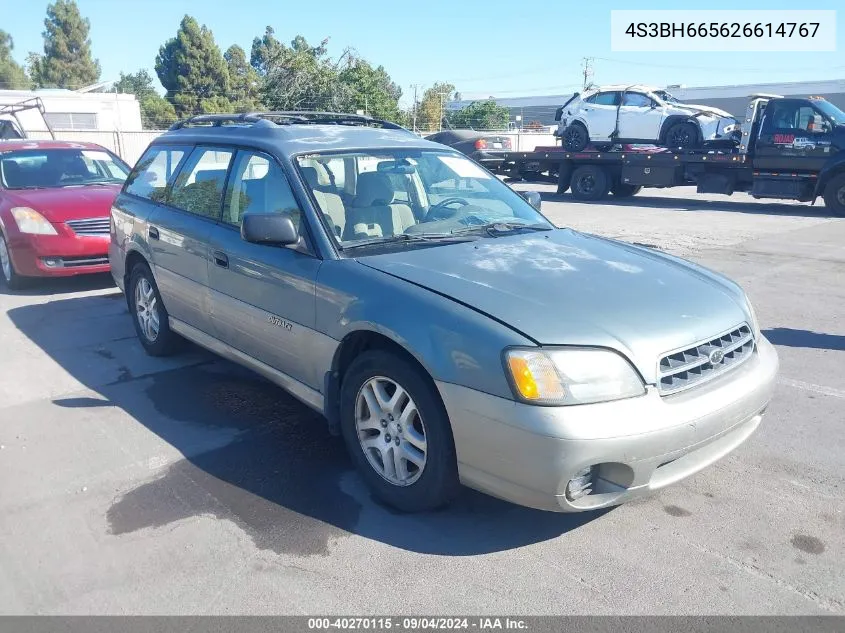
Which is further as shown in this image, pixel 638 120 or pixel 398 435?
pixel 638 120

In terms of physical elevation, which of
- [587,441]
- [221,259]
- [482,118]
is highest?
[482,118]

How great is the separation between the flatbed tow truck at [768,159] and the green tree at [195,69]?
44.8 meters

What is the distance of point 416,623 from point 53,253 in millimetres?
6786

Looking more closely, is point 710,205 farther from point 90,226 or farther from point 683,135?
point 90,226

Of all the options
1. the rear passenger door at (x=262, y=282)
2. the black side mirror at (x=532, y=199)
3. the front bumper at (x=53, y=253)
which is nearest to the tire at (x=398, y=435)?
the rear passenger door at (x=262, y=282)

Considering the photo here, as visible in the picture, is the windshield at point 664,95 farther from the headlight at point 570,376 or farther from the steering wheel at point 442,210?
the headlight at point 570,376

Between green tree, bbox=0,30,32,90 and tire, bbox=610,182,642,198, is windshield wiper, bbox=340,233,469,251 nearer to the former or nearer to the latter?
tire, bbox=610,182,642,198

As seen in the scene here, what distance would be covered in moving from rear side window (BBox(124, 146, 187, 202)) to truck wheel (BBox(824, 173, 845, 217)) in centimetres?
1422

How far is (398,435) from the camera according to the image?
341cm

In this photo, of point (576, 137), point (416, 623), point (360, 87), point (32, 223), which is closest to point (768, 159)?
point (576, 137)

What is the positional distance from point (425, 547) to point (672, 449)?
3.69 feet

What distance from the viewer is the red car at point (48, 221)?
313 inches

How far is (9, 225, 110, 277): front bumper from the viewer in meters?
7.92

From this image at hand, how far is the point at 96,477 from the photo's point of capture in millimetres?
3877
